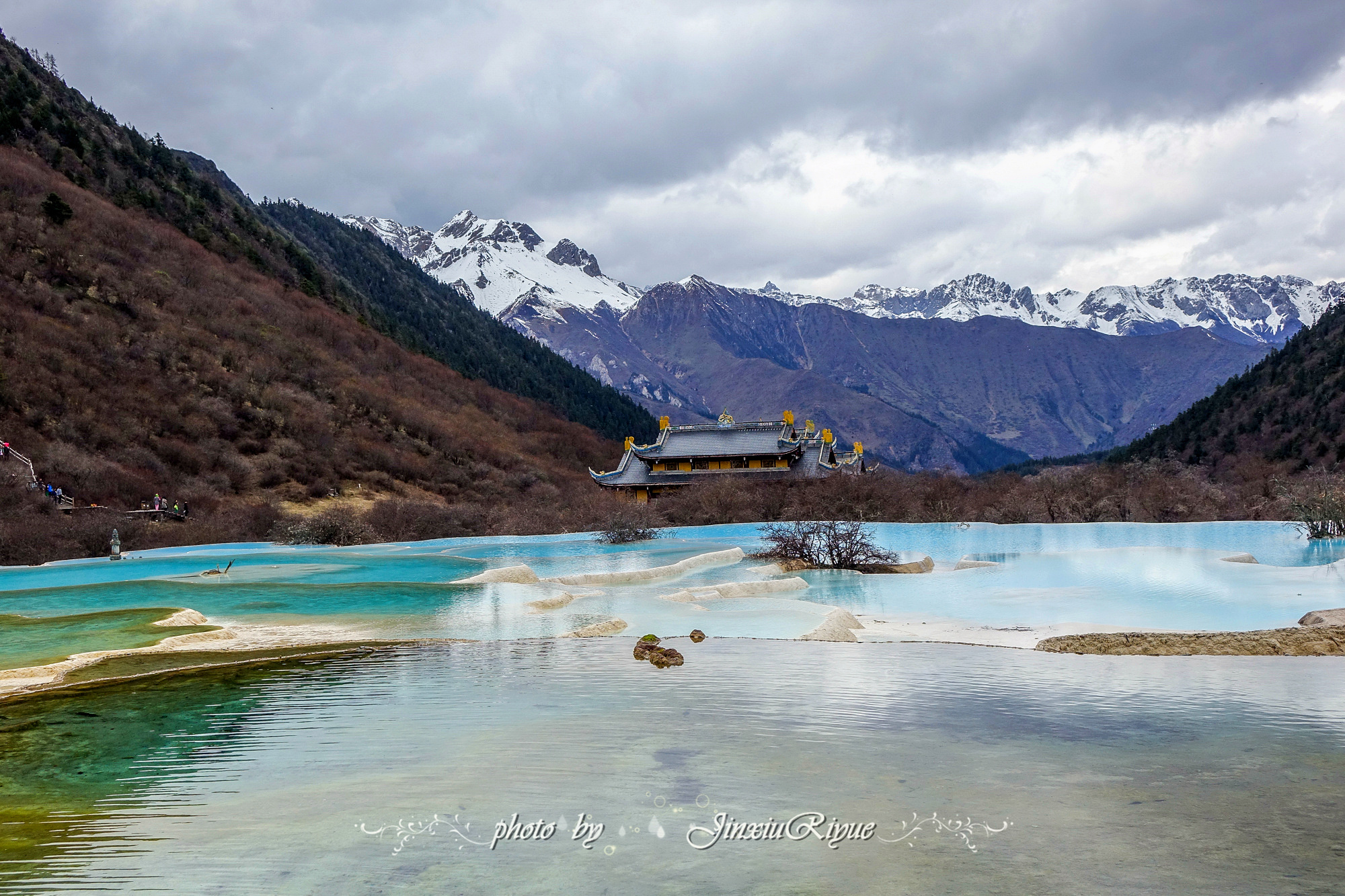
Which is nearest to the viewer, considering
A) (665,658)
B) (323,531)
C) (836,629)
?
(665,658)

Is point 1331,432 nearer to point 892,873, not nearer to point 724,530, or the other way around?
point 724,530

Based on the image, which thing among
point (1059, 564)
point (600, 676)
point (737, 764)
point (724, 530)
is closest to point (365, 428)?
point (724, 530)

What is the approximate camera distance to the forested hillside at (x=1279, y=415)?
184 ft

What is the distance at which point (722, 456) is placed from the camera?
52.6 meters

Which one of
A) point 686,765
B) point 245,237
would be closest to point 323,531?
point 686,765

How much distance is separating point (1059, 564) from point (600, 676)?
15535 mm

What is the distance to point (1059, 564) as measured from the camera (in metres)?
21.2

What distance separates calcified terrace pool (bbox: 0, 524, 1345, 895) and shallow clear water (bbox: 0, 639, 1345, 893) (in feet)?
0.09

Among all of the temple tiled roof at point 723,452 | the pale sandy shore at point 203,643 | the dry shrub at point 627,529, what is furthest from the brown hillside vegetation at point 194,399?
the pale sandy shore at point 203,643

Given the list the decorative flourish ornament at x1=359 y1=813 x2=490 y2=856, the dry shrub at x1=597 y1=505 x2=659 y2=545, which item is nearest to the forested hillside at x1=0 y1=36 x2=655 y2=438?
the dry shrub at x1=597 y1=505 x2=659 y2=545

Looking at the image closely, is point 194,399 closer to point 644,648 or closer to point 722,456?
point 722,456

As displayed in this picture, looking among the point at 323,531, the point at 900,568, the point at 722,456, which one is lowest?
the point at 900,568

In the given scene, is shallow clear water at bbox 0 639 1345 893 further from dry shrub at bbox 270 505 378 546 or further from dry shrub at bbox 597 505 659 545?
dry shrub at bbox 597 505 659 545

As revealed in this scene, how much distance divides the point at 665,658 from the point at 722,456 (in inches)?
1686
